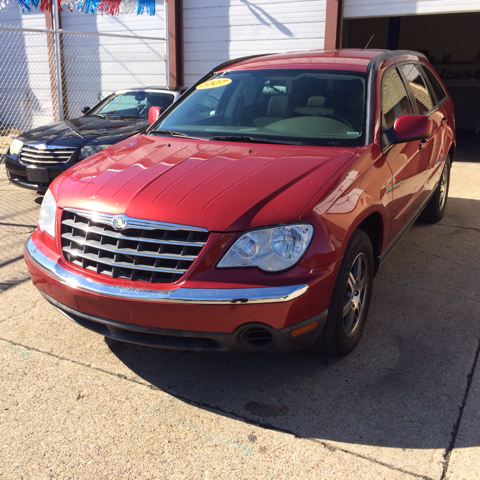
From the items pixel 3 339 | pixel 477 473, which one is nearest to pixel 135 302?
pixel 3 339

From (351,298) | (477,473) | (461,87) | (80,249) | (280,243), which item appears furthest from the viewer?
(461,87)

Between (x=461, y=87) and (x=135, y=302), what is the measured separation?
652 inches

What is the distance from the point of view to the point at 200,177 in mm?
2838

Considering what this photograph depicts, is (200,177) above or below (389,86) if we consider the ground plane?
below

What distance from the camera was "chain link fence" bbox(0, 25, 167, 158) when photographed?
12719 millimetres

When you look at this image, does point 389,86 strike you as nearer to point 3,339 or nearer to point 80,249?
point 80,249

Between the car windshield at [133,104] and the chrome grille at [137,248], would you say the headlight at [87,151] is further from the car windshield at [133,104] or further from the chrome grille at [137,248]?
the chrome grille at [137,248]

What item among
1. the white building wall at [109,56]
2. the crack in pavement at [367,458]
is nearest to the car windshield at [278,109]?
the crack in pavement at [367,458]

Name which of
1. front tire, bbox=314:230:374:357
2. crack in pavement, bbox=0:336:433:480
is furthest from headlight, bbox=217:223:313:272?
crack in pavement, bbox=0:336:433:480

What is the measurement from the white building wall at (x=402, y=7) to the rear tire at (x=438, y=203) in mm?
5023

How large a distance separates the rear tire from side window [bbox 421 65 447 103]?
2.28 feet

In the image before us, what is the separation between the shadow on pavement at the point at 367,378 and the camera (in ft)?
8.46

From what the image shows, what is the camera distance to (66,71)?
1392 cm

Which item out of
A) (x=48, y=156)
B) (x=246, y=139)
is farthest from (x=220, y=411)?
(x=48, y=156)
